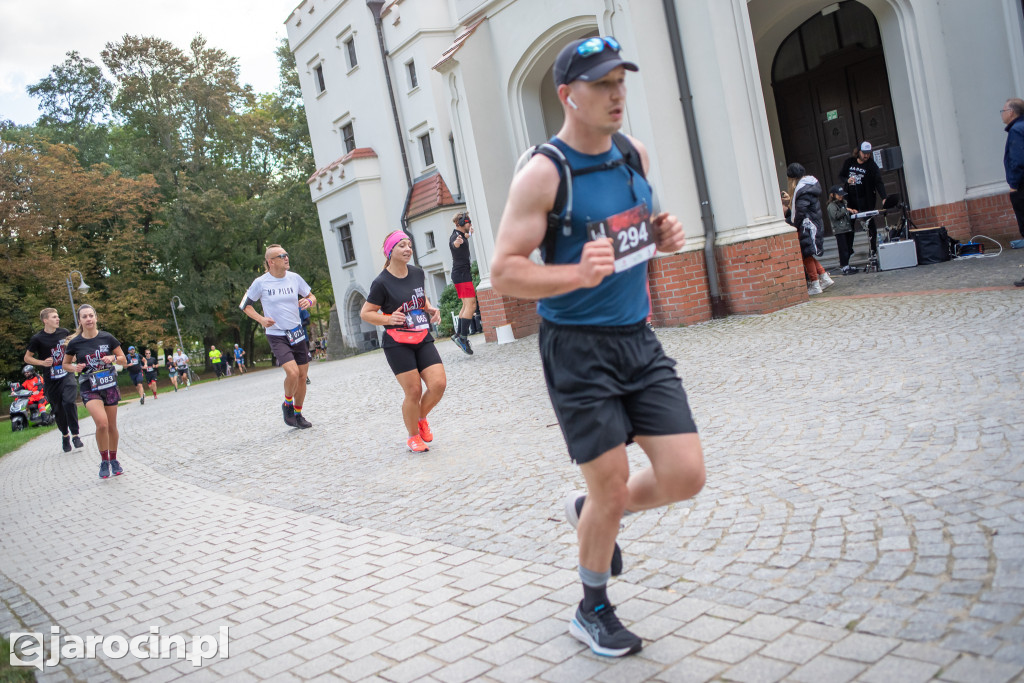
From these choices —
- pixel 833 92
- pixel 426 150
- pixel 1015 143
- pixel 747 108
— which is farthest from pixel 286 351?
pixel 426 150

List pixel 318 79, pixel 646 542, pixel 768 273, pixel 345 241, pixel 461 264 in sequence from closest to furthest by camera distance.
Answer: pixel 646 542 < pixel 768 273 < pixel 461 264 < pixel 345 241 < pixel 318 79

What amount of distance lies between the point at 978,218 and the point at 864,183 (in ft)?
5.86

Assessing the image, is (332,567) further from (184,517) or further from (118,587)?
(184,517)

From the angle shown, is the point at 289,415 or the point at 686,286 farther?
the point at 686,286

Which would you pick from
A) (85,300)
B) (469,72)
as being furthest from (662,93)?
(85,300)

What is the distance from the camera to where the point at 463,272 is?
14.4 m

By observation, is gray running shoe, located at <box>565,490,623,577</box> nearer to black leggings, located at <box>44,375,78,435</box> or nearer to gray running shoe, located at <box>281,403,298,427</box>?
gray running shoe, located at <box>281,403,298,427</box>

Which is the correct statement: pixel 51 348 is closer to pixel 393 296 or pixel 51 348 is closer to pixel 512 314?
pixel 393 296

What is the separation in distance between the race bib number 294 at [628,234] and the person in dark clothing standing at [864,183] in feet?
38.8

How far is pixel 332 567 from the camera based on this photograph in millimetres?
4664

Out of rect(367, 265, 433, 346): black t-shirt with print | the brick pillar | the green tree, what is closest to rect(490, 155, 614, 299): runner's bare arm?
rect(367, 265, 433, 346): black t-shirt with print

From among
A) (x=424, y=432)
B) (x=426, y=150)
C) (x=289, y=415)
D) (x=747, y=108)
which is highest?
(x=426, y=150)

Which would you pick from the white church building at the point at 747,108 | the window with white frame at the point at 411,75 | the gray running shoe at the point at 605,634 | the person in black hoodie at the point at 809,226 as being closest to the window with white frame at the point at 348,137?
the window with white frame at the point at 411,75
